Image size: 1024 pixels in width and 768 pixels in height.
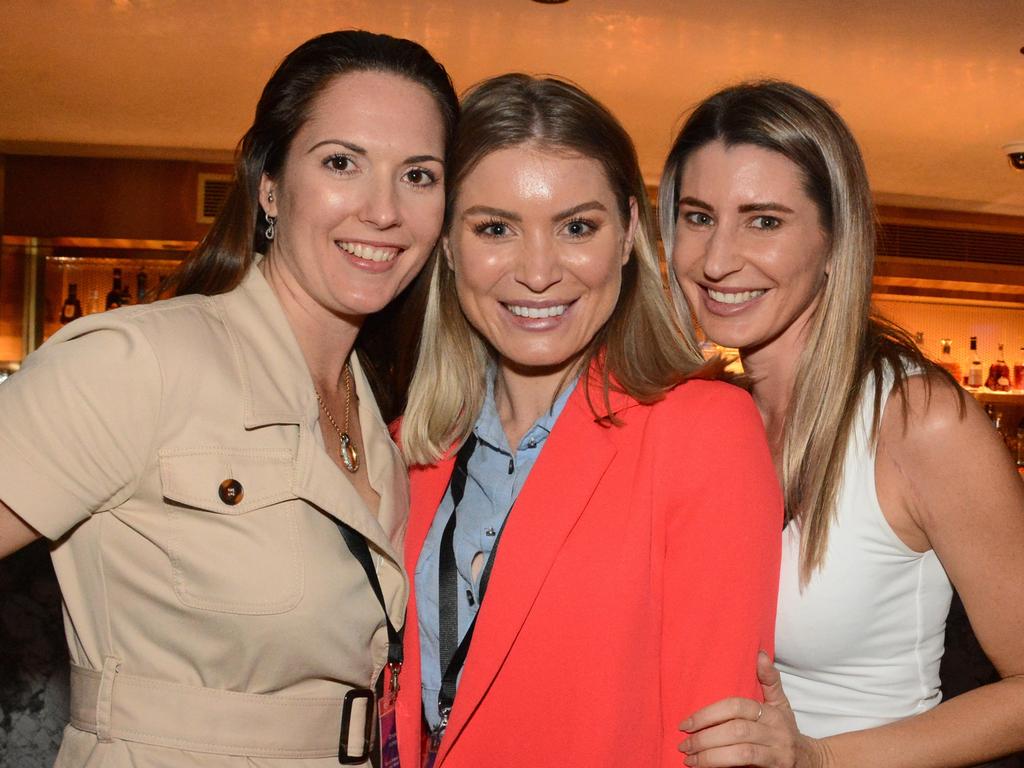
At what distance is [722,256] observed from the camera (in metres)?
1.95

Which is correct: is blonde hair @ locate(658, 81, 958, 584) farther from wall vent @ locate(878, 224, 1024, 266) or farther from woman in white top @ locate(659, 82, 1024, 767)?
wall vent @ locate(878, 224, 1024, 266)

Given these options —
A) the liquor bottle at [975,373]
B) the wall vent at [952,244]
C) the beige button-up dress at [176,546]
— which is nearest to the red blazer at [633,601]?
the beige button-up dress at [176,546]

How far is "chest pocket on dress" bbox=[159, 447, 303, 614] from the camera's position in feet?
4.85

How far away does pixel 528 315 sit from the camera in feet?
5.91

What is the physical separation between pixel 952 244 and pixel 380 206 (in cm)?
686

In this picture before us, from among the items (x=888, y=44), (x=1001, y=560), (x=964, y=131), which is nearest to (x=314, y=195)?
(x=1001, y=560)

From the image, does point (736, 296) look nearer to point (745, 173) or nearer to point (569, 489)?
point (745, 173)

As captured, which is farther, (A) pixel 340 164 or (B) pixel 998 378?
(B) pixel 998 378

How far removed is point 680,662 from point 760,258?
799 mm

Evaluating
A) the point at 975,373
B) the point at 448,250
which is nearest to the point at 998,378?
the point at 975,373

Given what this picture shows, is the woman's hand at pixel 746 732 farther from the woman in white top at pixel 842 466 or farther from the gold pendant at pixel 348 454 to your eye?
the gold pendant at pixel 348 454

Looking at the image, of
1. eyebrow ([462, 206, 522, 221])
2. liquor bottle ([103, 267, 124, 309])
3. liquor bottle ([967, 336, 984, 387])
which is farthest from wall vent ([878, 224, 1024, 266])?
eyebrow ([462, 206, 522, 221])

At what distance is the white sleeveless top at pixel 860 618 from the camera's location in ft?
5.84

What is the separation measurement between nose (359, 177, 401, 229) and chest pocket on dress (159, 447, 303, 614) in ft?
1.55
